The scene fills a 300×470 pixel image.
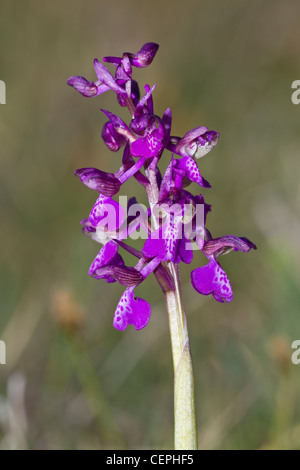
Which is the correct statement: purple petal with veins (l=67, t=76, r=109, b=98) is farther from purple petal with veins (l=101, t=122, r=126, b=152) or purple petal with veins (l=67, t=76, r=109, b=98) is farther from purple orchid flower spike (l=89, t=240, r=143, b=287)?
purple orchid flower spike (l=89, t=240, r=143, b=287)

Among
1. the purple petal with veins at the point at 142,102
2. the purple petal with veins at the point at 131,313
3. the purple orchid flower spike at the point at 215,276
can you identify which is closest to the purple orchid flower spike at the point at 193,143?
the purple petal with veins at the point at 142,102

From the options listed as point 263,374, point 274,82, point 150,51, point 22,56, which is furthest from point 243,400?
point 22,56

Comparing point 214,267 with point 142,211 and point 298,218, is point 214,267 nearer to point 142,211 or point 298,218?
point 142,211

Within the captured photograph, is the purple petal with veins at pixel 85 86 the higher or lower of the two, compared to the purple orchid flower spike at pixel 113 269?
higher

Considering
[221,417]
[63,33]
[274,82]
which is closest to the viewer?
[221,417]

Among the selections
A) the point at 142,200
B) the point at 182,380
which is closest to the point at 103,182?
the point at 182,380

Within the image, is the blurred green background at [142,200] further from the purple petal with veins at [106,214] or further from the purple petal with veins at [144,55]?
the purple petal with veins at [144,55]

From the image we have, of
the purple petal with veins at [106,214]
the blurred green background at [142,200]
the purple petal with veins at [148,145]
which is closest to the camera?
the purple petal with veins at [148,145]
